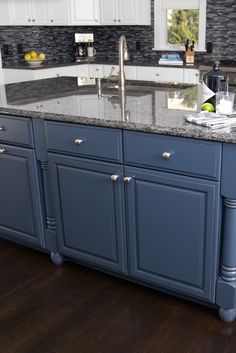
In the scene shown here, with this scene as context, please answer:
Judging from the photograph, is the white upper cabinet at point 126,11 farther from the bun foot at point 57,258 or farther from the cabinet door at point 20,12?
the bun foot at point 57,258

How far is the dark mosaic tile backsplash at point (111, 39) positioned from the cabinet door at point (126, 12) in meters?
0.28

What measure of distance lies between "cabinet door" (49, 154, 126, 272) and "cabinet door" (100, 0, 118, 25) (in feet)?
13.3

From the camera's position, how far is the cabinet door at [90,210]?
2180mm

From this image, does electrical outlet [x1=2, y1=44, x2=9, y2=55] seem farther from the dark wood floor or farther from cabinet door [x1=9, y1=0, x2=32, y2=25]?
the dark wood floor

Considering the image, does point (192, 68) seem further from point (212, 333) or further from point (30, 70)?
point (212, 333)

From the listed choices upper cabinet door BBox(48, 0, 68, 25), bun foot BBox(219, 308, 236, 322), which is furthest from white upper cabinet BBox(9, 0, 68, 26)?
bun foot BBox(219, 308, 236, 322)

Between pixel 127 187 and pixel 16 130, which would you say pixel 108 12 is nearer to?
pixel 16 130

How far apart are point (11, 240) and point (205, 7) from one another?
3.93 metres

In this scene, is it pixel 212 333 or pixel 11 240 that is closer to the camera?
pixel 212 333

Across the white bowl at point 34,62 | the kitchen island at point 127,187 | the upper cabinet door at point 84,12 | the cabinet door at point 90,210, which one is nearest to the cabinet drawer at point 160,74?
the upper cabinet door at point 84,12

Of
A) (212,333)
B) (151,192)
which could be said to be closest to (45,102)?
(151,192)

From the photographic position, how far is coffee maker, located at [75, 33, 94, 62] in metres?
6.32

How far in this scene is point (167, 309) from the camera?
2184 millimetres

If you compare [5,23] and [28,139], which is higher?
[5,23]
